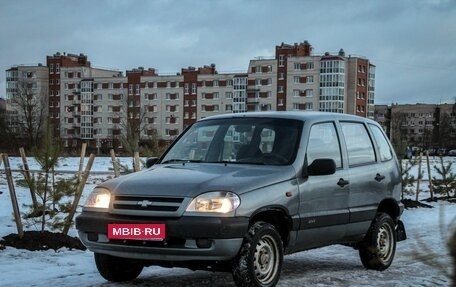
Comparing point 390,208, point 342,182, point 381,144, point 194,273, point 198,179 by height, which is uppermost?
point 381,144

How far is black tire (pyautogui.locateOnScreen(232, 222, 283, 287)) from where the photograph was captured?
5730 millimetres

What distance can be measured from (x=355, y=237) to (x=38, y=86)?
5518 inches

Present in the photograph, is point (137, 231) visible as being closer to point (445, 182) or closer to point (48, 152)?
point (48, 152)

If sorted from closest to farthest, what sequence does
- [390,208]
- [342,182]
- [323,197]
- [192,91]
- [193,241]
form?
1. [193,241]
2. [323,197]
3. [342,182]
4. [390,208]
5. [192,91]

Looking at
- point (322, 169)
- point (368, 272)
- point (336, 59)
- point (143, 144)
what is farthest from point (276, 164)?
point (336, 59)

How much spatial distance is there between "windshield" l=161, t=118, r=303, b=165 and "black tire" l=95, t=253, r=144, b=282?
47.0 inches

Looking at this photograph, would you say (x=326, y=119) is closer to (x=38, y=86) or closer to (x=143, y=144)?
(x=143, y=144)

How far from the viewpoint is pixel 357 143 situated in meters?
7.86

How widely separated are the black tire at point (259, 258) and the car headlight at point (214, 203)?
0.34 meters

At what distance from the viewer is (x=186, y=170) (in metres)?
6.32

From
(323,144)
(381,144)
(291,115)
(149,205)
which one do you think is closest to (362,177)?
(323,144)

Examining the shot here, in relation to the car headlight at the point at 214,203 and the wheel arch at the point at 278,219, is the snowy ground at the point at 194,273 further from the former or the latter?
the car headlight at the point at 214,203

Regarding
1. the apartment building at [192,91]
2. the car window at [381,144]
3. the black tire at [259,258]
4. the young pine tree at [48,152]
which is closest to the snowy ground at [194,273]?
the black tire at [259,258]

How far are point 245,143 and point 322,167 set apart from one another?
2.76 ft
